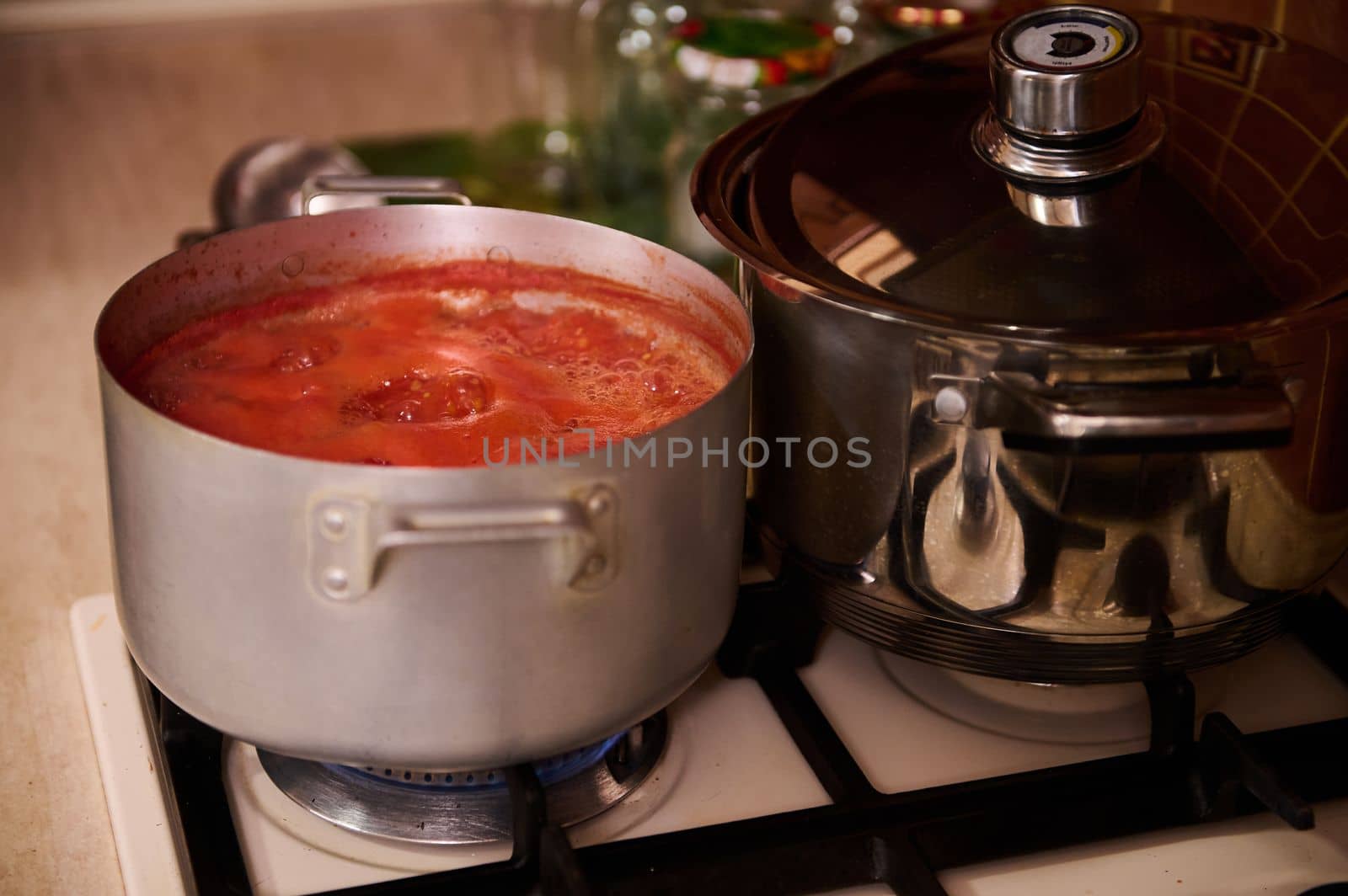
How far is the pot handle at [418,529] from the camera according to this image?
1.49ft

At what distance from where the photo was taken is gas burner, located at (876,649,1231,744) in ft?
2.17

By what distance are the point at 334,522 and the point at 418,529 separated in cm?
3

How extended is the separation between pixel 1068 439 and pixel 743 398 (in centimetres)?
12

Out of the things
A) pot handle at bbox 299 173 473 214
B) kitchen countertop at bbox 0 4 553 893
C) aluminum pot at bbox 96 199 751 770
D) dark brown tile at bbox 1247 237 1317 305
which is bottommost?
kitchen countertop at bbox 0 4 553 893

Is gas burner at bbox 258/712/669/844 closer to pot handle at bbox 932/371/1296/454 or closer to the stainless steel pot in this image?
the stainless steel pot

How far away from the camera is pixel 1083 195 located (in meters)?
0.58

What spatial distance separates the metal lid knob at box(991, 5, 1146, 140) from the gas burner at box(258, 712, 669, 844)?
0.32m

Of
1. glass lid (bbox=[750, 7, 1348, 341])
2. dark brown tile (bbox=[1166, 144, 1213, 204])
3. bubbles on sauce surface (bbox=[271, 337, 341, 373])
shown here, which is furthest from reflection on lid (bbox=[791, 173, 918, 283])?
bubbles on sauce surface (bbox=[271, 337, 341, 373])

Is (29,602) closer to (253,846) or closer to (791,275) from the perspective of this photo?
(253,846)

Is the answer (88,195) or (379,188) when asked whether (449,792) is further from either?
(88,195)

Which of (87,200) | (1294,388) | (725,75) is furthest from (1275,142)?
(87,200)

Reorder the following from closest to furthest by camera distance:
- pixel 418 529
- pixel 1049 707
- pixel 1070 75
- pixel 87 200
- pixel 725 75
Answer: pixel 418 529 → pixel 1070 75 → pixel 1049 707 → pixel 725 75 → pixel 87 200

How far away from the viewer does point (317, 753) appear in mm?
525

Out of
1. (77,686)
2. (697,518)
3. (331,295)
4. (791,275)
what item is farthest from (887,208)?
(77,686)
